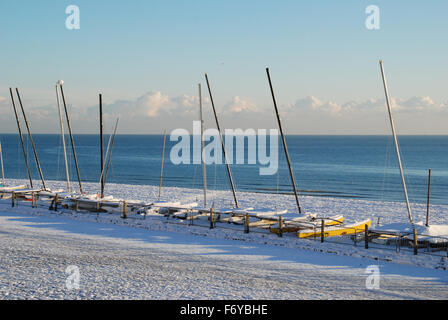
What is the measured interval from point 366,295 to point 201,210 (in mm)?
11031

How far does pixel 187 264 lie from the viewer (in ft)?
51.3

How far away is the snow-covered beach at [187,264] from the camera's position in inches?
501

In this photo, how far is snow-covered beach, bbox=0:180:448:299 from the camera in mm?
12734

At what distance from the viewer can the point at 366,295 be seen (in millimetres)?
12445

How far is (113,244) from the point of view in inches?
726
